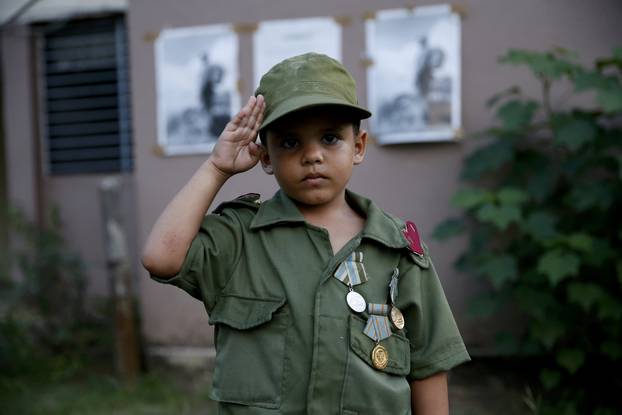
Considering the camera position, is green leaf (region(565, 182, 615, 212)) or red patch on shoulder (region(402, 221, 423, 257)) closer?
red patch on shoulder (region(402, 221, 423, 257))

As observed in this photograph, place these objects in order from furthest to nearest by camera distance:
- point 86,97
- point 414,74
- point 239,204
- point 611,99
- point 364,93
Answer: point 86,97 < point 364,93 < point 414,74 < point 611,99 < point 239,204

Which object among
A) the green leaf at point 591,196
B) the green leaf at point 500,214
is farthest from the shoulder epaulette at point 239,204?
the green leaf at point 591,196

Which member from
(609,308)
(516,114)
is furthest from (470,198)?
(609,308)

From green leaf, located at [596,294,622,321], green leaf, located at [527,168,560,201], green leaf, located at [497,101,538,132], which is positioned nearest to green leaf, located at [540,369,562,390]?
green leaf, located at [596,294,622,321]

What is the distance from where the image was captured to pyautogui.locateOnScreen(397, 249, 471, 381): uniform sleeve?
1.86 metres

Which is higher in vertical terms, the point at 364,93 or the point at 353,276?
the point at 364,93

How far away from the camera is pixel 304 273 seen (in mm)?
1783

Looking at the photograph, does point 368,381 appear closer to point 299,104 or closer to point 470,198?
point 299,104

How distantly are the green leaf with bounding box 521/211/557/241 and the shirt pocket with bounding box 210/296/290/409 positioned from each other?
2.42 metres

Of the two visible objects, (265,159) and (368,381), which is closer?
(368,381)

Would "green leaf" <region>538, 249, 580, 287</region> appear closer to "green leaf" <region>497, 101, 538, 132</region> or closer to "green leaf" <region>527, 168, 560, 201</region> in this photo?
"green leaf" <region>527, 168, 560, 201</region>

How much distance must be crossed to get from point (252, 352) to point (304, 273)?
0.74ft

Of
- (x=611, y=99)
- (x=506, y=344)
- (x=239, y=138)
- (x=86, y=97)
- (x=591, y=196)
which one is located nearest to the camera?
(x=239, y=138)

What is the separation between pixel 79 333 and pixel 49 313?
0.98 feet
